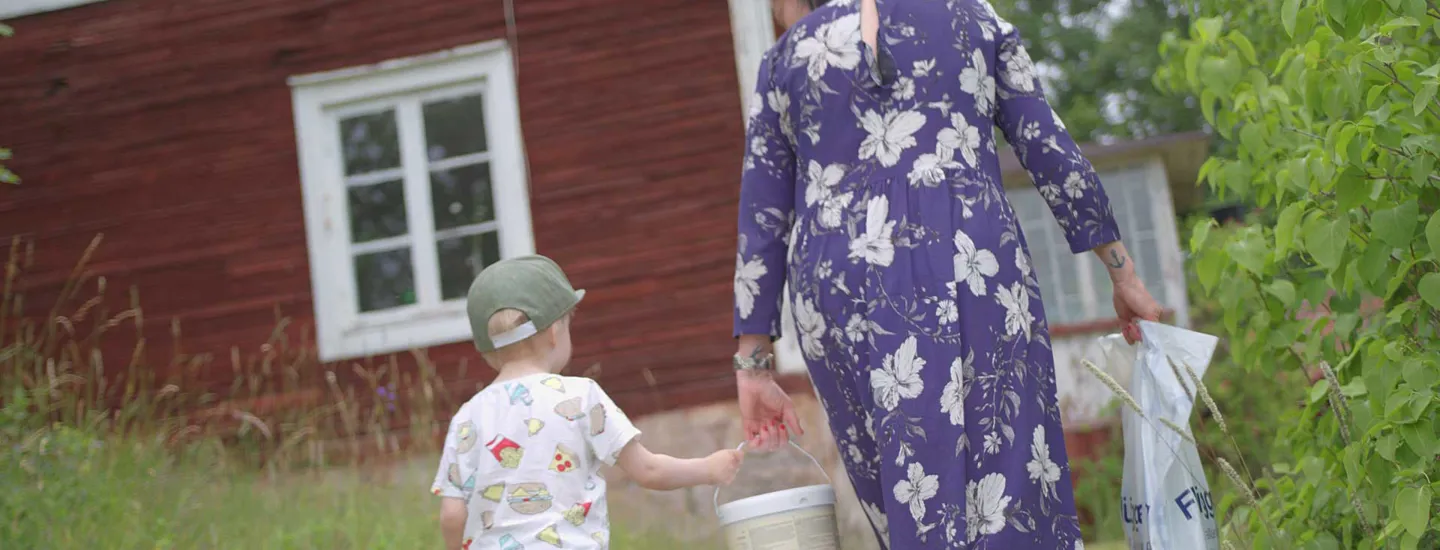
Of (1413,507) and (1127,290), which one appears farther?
(1127,290)

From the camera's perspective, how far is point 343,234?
277 inches

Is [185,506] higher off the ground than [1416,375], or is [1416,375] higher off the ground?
[1416,375]

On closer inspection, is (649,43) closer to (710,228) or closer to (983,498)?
(710,228)

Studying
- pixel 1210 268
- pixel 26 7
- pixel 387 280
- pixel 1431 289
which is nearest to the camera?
pixel 1431 289

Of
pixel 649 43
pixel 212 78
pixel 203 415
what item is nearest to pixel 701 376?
pixel 649 43

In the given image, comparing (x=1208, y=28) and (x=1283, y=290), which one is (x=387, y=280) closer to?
(x=1208, y=28)

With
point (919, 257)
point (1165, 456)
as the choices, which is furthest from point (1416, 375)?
point (919, 257)

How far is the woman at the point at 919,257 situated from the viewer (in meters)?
2.06

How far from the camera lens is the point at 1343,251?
2604 mm

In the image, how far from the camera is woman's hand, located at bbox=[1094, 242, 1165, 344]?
238cm

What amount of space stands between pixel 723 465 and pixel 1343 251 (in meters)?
1.27

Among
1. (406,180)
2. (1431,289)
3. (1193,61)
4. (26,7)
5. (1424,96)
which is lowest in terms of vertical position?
(1431,289)

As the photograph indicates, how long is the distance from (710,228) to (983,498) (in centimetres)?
468

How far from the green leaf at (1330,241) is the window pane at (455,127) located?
5.01 metres
